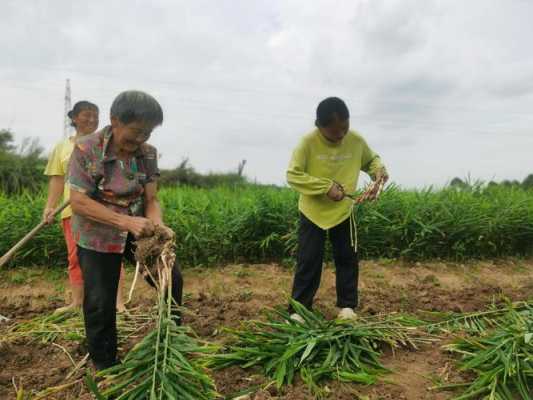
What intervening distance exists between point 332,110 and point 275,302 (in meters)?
1.75

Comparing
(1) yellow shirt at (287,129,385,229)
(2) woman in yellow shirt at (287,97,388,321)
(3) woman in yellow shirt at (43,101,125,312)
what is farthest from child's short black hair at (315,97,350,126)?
(3) woman in yellow shirt at (43,101,125,312)

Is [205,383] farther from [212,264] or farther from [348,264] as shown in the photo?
[212,264]

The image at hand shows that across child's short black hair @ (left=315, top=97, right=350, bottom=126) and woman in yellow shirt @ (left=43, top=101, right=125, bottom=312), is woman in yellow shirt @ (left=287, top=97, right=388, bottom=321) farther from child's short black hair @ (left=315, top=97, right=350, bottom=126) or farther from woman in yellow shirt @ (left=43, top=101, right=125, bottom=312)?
woman in yellow shirt @ (left=43, top=101, right=125, bottom=312)

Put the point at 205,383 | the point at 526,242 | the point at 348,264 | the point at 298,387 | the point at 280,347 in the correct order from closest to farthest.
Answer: the point at 205,383 → the point at 298,387 → the point at 280,347 → the point at 348,264 → the point at 526,242

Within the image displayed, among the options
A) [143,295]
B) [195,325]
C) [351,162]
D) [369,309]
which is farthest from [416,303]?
[143,295]

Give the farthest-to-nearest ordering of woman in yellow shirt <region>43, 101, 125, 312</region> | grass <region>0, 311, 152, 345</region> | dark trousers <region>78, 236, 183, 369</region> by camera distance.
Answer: woman in yellow shirt <region>43, 101, 125, 312</region> → grass <region>0, 311, 152, 345</region> → dark trousers <region>78, 236, 183, 369</region>

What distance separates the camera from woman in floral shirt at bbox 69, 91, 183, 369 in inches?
84.4

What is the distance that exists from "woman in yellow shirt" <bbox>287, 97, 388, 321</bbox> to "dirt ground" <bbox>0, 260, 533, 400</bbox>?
0.53 metres

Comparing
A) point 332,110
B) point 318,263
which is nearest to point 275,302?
point 318,263

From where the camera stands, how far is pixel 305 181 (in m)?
3.01

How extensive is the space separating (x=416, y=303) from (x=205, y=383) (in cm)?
246

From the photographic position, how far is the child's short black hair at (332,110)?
9.45 feet

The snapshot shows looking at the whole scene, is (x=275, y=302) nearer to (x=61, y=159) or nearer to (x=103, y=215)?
(x=61, y=159)

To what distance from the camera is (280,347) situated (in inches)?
98.0
